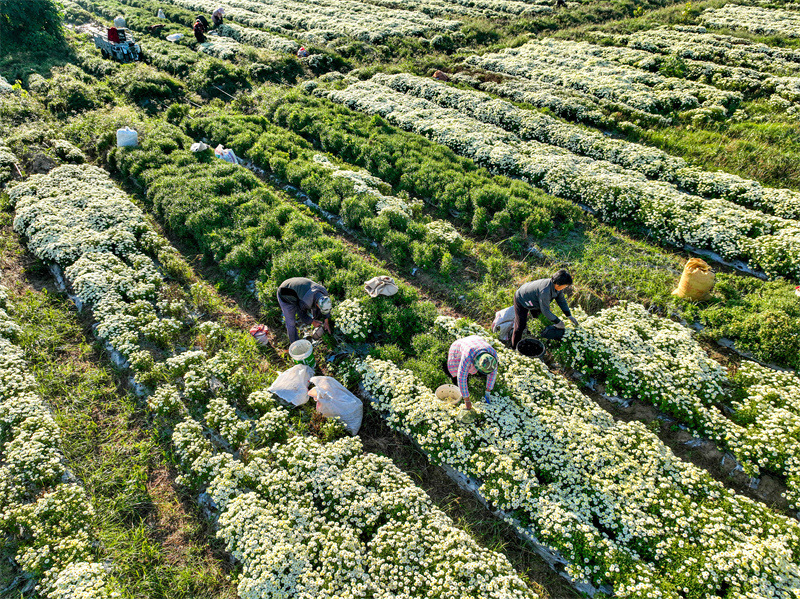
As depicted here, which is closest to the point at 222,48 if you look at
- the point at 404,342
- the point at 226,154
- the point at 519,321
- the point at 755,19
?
the point at 226,154

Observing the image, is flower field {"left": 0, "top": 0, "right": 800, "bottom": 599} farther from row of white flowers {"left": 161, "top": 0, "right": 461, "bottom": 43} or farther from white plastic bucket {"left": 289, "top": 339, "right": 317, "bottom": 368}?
row of white flowers {"left": 161, "top": 0, "right": 461, "bottom": 43}

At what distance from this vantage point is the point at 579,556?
567 cm

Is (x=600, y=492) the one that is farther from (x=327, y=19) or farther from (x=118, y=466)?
(x=327, y=19)

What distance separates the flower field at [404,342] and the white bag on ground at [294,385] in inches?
9.7

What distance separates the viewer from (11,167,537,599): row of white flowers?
17.8ft

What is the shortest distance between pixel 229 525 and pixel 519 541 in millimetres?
4371

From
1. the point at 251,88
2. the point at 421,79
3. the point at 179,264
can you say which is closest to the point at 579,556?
the point at 179,264

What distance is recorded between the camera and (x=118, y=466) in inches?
273

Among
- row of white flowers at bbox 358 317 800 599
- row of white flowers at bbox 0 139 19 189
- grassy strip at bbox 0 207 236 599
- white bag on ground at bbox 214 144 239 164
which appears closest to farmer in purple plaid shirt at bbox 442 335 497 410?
row of white flowers at bbox 358 317 800 599

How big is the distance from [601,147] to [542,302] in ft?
33.5

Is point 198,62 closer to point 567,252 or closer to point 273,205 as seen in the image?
point 273,205

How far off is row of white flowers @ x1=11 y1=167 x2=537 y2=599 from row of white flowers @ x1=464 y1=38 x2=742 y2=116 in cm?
1943

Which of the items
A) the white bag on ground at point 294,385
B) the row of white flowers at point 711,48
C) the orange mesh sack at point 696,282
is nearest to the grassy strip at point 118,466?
the white bag on ground at point 294,385

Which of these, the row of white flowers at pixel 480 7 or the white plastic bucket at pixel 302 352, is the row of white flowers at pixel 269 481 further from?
the row of white flowers at pixel 480 7
